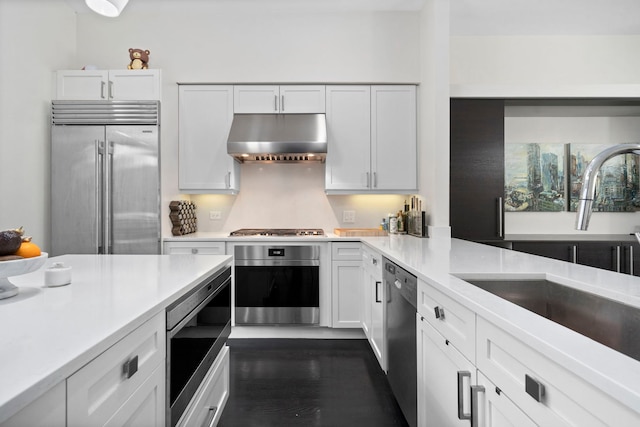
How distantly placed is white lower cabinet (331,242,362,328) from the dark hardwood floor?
23 cm

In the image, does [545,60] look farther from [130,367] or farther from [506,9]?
[130,367]

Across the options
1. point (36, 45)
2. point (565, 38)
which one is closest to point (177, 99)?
point (36, 45)

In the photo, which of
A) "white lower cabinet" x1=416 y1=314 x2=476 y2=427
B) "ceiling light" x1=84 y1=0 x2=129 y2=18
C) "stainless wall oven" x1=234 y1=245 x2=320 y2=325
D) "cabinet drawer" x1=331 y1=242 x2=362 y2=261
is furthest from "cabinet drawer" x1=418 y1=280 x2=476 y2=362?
"ceiling light" x1=84 y1=0 x2=129 y2=18

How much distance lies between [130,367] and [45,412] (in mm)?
281

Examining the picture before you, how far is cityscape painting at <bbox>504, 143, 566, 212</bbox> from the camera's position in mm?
3770

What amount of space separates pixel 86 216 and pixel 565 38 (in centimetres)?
516

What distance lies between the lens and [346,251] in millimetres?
3207

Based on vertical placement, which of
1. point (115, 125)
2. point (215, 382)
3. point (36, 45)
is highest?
point (36, 45)

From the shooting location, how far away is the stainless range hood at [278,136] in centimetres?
320

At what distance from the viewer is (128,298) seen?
1034 millimetres

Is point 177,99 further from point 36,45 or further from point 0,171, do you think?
point 0,171

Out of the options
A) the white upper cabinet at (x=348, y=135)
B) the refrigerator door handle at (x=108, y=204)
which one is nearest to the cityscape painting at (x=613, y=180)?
the white upper cabinet at (x=348, y=135)

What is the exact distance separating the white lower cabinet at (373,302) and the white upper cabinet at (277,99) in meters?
1.52

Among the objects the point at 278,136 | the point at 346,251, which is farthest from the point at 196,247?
the point at 346,251
